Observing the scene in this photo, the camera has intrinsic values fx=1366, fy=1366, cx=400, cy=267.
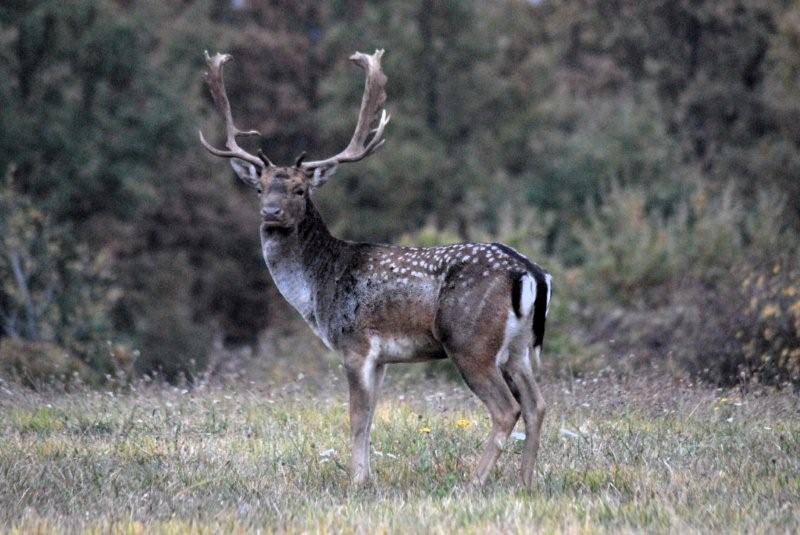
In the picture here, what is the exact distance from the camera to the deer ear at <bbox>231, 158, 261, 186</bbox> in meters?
9.39

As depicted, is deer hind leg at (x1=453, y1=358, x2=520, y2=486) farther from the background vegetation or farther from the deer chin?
the background vegetation

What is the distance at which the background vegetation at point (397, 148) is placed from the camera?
21172 mm

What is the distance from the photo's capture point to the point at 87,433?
31.6ft

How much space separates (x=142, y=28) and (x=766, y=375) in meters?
21.2

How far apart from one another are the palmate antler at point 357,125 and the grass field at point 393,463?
1.87 metres

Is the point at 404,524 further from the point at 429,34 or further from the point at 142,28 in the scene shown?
the point at 429,34

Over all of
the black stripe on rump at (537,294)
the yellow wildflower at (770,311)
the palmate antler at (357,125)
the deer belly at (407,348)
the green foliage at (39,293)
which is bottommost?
the green foliage at (39,293)

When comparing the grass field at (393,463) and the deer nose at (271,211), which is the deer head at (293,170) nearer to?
the deer nose at (271,211)

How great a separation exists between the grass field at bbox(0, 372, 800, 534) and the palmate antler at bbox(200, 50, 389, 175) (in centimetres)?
187

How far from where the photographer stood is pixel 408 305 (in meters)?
8.34

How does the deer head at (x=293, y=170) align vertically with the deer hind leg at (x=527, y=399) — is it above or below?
above

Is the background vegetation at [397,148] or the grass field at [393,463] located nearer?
the grass field at [393,463]

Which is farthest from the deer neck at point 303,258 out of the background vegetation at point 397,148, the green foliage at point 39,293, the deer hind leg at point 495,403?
the green foliage at point 39,293

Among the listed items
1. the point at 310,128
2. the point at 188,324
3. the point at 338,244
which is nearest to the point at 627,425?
the point at 338,244
